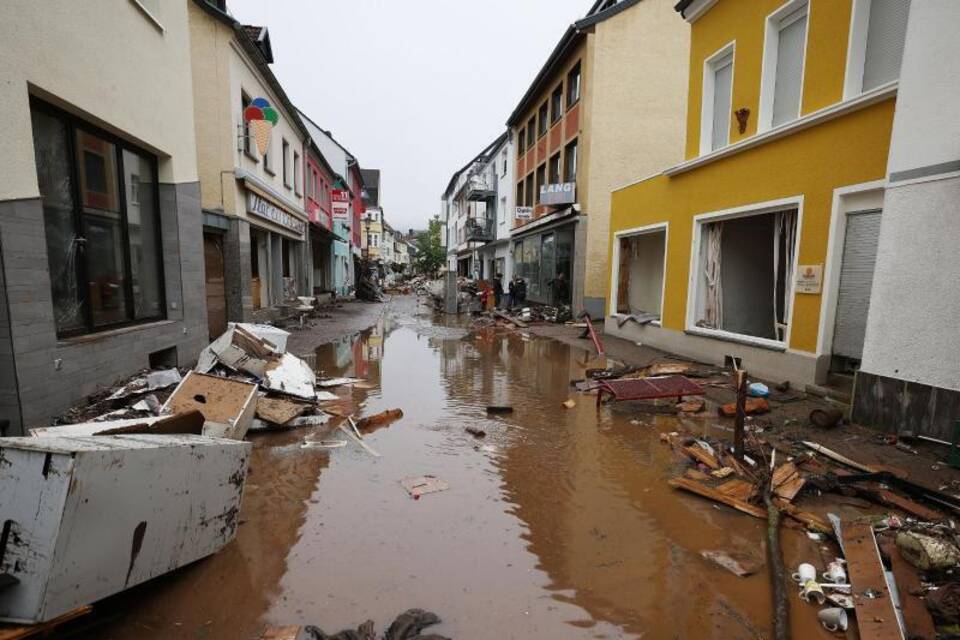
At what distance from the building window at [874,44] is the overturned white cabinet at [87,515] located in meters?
8.40

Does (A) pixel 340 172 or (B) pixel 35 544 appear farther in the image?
(A) pixel 340 172

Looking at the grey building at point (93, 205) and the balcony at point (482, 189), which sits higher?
the balcony at point (482, 189)

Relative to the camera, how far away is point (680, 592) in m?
2.78

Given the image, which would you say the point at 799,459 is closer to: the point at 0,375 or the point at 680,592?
the point at 680,592

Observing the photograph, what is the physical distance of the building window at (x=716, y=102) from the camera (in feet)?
30.0

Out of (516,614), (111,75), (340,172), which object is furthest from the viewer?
(340,172)

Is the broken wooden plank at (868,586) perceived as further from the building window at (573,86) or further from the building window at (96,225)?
the building window at (573,86)

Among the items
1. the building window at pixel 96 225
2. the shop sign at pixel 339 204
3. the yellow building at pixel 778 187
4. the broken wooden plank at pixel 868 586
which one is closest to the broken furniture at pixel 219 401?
the building window at pixel 96 225

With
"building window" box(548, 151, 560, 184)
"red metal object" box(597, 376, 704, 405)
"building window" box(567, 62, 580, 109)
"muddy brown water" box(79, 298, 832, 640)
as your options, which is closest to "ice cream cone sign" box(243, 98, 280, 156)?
"muddy brown water" box(79, 298, 832, 640)

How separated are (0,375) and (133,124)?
3474 mm

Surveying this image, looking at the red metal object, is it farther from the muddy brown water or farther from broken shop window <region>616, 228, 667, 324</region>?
broken shop window <region>616, 228, 667, 324</region>

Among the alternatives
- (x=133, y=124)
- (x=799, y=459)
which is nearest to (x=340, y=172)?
(x=133, y=124)

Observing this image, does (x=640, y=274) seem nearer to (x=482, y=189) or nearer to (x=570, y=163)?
(x=570, y=163)

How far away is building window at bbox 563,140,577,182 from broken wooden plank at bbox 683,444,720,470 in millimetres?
14122
